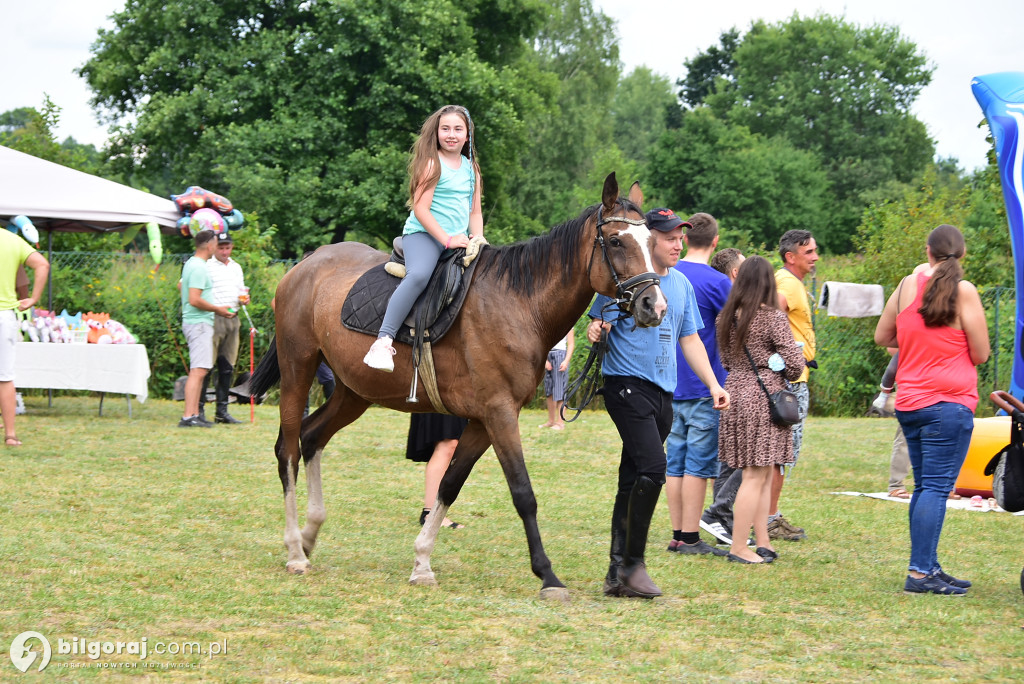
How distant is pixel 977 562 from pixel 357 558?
13.6 ft

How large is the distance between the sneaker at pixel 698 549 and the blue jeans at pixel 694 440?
49cm

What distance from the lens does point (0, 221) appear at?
14.0 m

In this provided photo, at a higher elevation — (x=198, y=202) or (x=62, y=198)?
(x=198, y=202)

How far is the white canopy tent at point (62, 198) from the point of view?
12.5 meters

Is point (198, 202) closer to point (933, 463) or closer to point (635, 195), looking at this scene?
point (635, 195)

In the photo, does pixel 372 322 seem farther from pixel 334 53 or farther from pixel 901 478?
pixel 334 53

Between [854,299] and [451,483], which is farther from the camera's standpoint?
[854,299]

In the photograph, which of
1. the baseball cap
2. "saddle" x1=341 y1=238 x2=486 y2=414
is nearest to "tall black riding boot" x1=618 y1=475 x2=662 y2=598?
"saddle" x1=341 y1=238 x2=486 y2=414

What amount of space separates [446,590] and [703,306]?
2.82m

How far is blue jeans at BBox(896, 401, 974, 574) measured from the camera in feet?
18.9

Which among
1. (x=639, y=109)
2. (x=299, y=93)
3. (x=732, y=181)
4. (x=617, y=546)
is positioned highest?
(x=639, y=109)

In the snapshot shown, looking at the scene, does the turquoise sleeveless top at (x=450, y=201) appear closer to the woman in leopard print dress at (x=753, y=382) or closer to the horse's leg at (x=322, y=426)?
the horse's leg at (x=322, y=426)

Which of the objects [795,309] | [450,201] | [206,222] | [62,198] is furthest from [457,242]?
[206,222]

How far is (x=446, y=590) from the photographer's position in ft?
18.1
